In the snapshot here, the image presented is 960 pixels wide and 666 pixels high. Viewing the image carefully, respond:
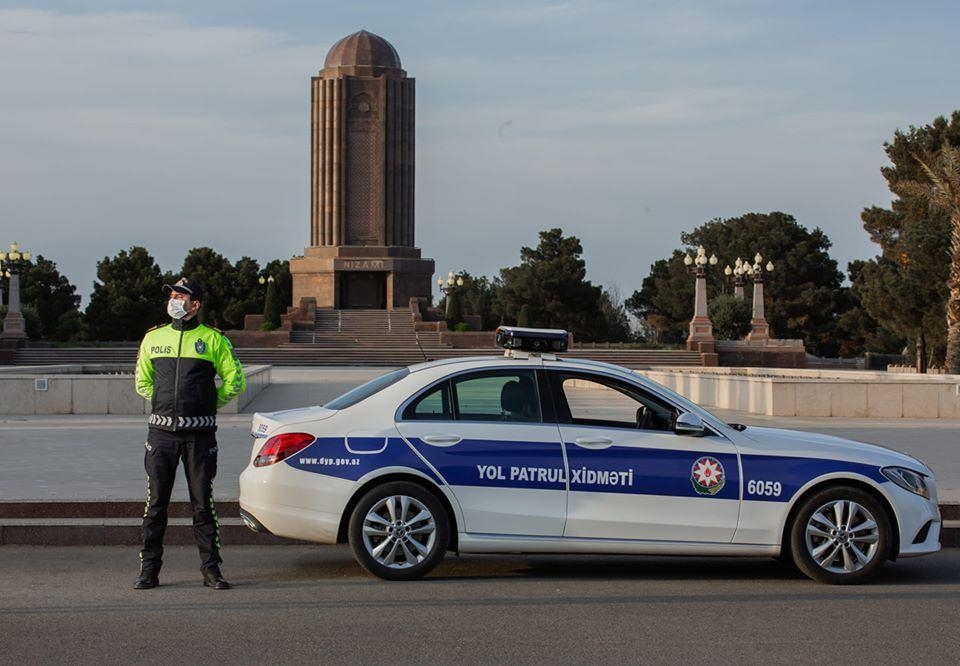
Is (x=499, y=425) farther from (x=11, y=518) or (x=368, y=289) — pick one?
(x=368, y=289)

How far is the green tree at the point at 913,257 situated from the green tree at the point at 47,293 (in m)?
46.5

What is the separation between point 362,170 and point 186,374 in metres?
61.1

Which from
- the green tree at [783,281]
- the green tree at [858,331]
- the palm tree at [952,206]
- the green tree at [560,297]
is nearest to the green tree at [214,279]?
the green tree at [560,297]

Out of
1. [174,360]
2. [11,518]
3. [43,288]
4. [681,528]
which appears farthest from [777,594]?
[43,288]

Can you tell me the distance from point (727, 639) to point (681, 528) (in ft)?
4.91

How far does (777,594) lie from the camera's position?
8.15 metres

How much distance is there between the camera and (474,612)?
7.48 meters

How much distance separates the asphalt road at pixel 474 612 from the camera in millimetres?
6535

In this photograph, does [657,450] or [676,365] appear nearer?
[657,450]

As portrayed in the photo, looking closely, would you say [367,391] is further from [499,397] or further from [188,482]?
[188,482]

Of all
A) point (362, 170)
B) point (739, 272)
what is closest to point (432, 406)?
point (739, 272)

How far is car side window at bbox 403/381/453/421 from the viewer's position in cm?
848

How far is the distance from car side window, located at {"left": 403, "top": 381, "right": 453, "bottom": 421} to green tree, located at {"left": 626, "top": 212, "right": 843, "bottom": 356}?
7956cm

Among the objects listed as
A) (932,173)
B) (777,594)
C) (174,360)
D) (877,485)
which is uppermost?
(932,173)
